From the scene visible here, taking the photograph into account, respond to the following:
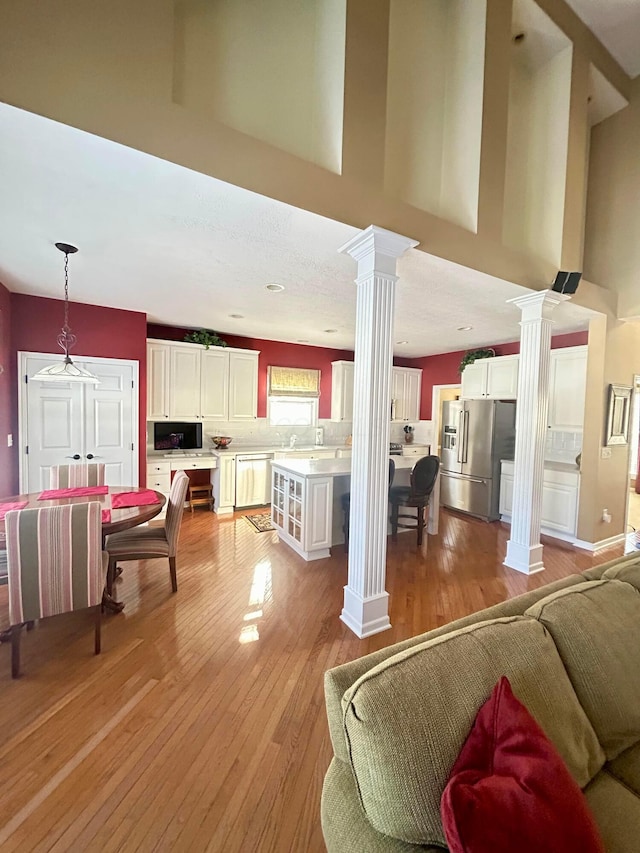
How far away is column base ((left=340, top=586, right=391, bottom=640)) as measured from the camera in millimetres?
2275

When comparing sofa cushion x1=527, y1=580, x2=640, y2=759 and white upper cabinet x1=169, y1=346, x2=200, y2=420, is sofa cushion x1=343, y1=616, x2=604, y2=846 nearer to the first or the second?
sofa cushion x1=527, y1=580, x2=640, y2=759

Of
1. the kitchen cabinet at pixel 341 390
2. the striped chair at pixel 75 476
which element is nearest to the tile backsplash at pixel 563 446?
the kitchen cabinet at pixel 341 390

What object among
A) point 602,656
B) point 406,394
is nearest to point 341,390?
point 406,394

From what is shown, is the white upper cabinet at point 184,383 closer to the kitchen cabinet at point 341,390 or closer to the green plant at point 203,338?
the green plant at point 203,338

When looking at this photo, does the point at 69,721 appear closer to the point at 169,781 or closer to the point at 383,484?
the point at 169,781

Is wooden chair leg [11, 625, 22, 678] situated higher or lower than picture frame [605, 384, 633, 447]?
lower

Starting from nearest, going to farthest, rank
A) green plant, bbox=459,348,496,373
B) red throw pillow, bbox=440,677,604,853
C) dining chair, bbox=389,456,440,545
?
red throw pillow, bbox=440,677,604,853
dining chair, bbox=389,456,440,545
green plant, bbox=459,348,496,373

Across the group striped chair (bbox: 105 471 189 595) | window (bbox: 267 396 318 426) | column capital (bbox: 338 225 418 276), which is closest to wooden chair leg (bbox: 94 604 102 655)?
striped chair (bbox: 105 471 189 595)

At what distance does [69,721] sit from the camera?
1.64 m

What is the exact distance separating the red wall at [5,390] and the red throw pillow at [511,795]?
411 centimetres

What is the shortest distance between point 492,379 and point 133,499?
195 inches

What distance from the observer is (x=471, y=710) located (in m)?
0.88

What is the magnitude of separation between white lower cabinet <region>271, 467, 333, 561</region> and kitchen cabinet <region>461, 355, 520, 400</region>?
3217 mm

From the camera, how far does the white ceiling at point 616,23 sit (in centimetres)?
297
